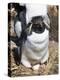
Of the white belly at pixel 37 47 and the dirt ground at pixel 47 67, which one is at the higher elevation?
the white belly at pixel 37 47

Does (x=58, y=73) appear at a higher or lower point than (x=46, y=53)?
lower

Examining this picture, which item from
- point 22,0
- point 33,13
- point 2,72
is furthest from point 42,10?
point 2,72

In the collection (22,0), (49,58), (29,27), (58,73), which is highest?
(22,0)

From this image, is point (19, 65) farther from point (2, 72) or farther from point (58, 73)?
point (58, 73)

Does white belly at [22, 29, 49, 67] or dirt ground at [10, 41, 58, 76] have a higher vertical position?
white belly at [22, 29, 49, 67]

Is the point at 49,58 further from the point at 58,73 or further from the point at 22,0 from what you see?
the point at 22,0

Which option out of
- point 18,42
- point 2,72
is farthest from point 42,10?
point 2,72

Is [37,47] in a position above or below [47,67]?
above

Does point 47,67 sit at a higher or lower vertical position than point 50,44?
lower

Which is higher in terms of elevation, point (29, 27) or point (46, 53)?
point (29, 27)
